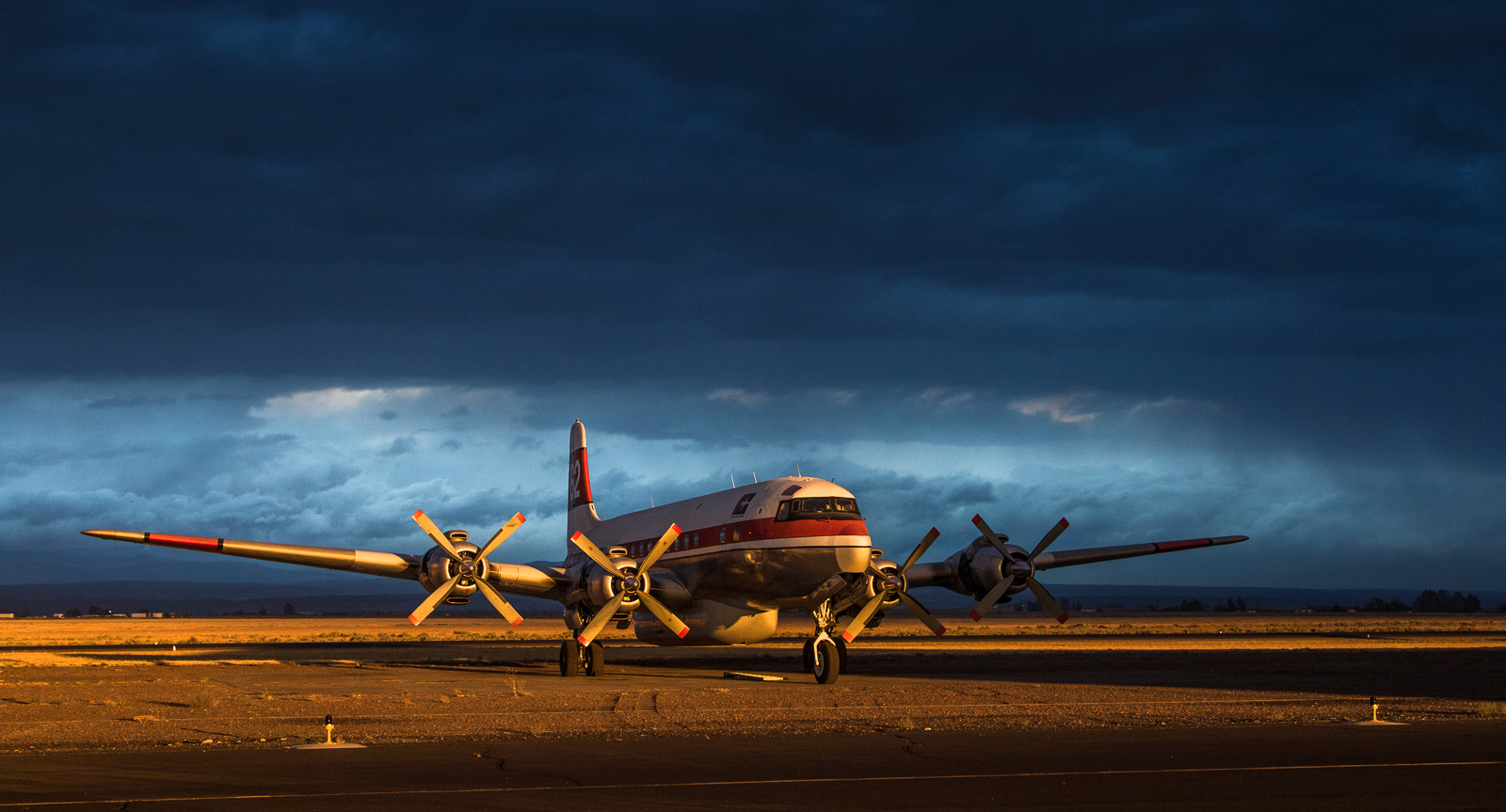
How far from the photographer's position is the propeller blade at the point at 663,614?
32.1 metres

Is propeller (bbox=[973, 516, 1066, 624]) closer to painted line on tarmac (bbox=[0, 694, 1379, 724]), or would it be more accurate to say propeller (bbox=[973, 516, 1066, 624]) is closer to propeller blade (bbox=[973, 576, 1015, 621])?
propeller blade (bbox=[973, 576, 1015, 621])

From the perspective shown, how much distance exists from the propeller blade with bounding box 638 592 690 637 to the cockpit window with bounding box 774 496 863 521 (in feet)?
14.1

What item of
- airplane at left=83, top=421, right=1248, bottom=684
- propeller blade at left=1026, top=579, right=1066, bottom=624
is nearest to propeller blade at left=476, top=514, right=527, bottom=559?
airplane at left=83, top=421, right=1248, bottom=684

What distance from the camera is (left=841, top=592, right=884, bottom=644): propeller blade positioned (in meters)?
30.6

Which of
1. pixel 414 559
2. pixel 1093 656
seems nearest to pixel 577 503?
pixel 414 559

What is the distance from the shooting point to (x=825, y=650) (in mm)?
29203

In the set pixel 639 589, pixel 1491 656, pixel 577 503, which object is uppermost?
pixel 577 503

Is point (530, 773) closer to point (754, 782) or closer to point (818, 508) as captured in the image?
point (754, 782)

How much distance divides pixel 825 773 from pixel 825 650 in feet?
46.8

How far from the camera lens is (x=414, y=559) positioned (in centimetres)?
3450

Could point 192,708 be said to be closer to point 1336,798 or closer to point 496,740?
point 496,740

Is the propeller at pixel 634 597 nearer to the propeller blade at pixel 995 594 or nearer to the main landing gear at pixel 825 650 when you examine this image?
the main landing gear at pixel 825 650

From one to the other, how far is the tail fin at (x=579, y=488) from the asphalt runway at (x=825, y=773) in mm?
32448

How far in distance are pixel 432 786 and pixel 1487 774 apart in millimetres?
11812
